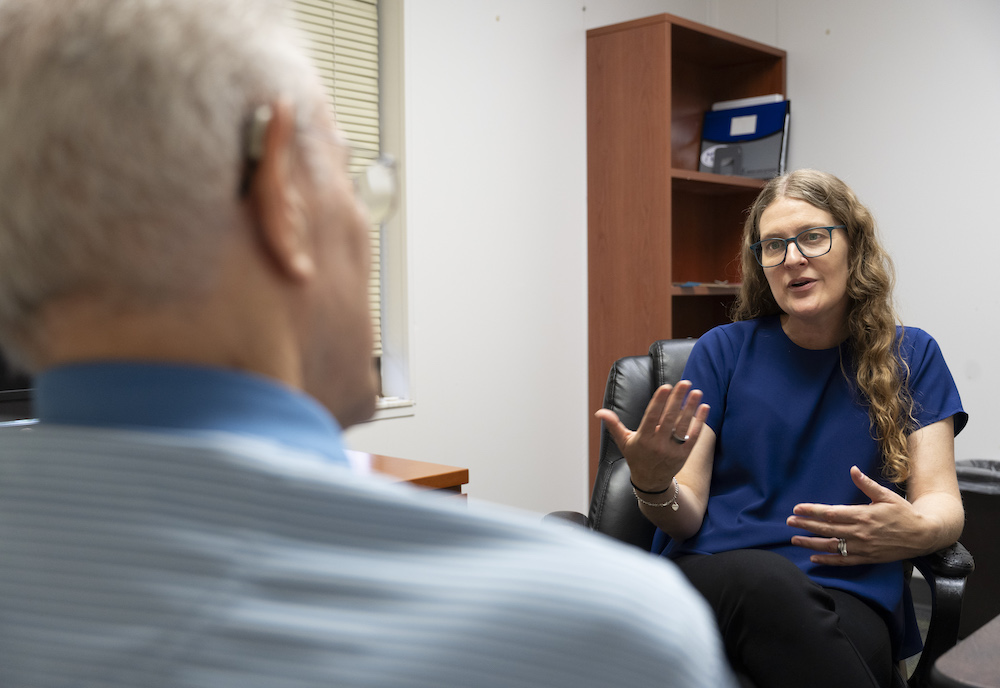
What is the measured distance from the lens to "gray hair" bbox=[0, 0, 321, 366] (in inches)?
17.7

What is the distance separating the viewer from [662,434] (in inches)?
59.7

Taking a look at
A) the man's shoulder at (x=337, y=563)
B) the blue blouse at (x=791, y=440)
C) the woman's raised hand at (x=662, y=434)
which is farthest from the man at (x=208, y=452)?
the blue blouse at (x=791, y=440)

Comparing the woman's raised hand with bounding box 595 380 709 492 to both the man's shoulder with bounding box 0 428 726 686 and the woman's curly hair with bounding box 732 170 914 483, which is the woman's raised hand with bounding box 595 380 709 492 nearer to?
the woman's curly hair with bounding box 732 170 914 483

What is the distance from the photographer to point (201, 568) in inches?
15.6

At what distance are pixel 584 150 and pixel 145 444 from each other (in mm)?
3367

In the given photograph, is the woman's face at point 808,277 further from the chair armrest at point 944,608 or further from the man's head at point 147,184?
the man's head at point 147,184

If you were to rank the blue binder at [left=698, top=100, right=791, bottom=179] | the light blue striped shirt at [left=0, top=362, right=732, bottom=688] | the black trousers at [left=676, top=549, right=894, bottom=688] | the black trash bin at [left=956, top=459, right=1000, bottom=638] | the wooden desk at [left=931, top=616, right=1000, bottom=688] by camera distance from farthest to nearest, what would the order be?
the blue binder at [left=698, top=100, right=791, bottom=179] → the black trash bin at [left=956, top=459, right=1000, bottom=638] → the black trousers at [left=676, top=549, right=894, bottom=688] → the wooden desk at [left=931, top=616, right=1000, bottom=688] → the light blue striped shirt at [left=0, top=362, right=732, bottom=688]

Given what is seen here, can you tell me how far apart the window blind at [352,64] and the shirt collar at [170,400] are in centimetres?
241

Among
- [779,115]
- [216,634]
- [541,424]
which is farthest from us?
[779,115]

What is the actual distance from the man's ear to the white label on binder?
3.74 metres

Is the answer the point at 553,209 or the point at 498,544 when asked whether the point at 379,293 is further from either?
the point at 498,544

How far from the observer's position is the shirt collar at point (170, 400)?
44 centimetres

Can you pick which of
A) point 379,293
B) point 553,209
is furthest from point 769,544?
point 553,209

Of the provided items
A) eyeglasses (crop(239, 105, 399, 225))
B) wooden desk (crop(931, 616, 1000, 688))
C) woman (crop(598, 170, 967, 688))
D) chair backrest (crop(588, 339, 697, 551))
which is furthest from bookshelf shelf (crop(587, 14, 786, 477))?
eyeglasses (crop(239, 105, 399, 225))
